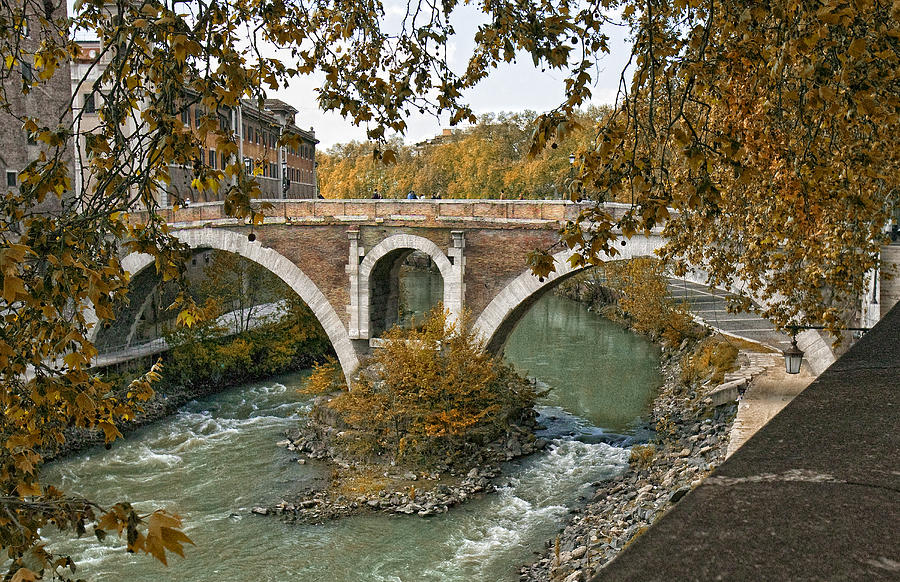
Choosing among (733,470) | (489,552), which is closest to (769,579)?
(733,470)

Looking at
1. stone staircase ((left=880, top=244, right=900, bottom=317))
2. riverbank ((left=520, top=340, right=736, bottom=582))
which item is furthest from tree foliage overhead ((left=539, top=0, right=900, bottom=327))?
riverbank ((left=520, top=340, right=736, bottom=582))

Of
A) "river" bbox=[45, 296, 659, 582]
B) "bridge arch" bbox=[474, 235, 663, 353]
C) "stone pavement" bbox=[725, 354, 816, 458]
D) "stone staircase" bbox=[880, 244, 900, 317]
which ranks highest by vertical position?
"stone staircase" bbox=[880, 244, 900, 317]

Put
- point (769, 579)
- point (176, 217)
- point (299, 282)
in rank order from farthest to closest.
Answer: point (176, 217), point (299, 282), point (769, 579)

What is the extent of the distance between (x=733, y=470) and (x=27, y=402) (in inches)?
149

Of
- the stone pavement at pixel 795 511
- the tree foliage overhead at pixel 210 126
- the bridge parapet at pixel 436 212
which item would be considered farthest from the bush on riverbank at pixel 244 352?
the stone pavement at pixel 795 511

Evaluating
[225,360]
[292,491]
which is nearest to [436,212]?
[292,491]

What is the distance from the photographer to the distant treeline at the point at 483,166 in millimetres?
43594

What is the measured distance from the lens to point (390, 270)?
23.0m

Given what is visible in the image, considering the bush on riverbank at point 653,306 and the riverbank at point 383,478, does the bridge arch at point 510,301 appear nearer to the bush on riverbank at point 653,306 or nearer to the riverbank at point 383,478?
the riverbank at point 383,478

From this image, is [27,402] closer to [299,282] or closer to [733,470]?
[733,470]

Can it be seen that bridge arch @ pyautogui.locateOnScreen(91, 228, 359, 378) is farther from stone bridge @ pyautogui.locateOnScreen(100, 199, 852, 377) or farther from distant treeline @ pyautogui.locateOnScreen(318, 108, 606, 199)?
distant treeline @ pyautogui.locateOnScreen(318, 108, 606, 199)

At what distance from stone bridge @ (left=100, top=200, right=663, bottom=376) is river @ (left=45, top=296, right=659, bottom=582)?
2628 millimetres

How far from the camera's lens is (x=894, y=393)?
2146 millimetres

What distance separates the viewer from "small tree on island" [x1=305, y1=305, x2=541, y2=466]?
17.3 metres
